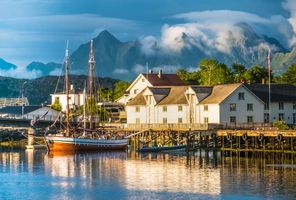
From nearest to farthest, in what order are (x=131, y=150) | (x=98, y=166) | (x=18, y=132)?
1. (x=98, y=166)
2. (x=131, y=150)
3. (x=18, y=132)

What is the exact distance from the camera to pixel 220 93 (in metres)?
120

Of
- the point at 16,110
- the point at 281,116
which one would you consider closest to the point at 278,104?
the point at 281,116

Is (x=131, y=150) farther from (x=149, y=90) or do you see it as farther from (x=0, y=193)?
(x=0, y=193)

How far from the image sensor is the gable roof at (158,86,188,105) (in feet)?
410

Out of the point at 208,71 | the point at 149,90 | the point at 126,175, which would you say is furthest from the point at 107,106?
the point at 126,175

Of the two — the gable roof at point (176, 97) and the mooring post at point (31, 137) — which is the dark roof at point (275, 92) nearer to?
the gable roof at point (176, 97)

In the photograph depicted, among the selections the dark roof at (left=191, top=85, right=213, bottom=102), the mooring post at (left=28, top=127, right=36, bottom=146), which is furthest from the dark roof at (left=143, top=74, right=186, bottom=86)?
the dark roof at (left=191, top=85, right=213, bottom=102)

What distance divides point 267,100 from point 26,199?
64312 millimetres

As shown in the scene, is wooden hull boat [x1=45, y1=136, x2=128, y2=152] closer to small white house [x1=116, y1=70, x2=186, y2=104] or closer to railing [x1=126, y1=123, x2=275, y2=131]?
railing [x1=126, y1=123, x2=275, y2=131]

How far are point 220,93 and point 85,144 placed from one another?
2117 centimetres

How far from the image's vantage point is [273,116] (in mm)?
123875

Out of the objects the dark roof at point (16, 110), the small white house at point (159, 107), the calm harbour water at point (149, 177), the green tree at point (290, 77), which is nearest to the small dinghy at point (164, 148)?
the calm harbour water at point (149, 177)

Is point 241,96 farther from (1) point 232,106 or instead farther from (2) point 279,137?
(2) point 279,137

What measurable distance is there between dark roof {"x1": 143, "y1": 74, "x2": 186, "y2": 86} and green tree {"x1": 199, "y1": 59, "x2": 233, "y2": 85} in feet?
18.4
